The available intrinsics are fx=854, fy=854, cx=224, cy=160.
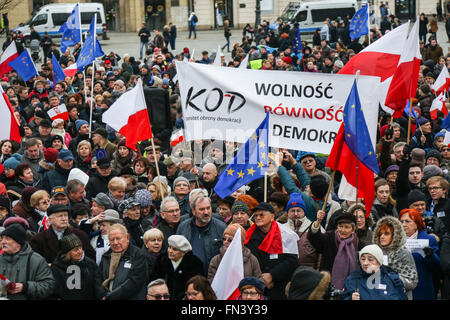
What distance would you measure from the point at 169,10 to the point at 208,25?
2.54m

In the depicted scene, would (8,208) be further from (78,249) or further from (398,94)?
(398,94)

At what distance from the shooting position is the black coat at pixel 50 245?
760 centimetres

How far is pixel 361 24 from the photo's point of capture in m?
21.4

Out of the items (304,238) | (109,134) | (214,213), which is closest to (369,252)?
(304,238)

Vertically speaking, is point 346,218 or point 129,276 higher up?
point 346,218

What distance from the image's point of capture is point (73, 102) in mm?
15164

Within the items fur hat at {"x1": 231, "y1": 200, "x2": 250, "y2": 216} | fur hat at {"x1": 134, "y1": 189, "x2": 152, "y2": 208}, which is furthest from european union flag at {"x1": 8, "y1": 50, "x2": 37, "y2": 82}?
fur hat at {"x1": 231, "y1": 200, "x2": 250, "y2": 216}

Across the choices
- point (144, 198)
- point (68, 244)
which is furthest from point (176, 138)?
point (68, 244)

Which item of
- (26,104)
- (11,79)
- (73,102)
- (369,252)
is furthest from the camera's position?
(11,79)

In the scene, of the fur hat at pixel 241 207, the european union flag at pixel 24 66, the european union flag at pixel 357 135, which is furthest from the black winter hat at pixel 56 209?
the european union flag at pixel 24 66

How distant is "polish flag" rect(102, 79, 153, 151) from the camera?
1035 cm

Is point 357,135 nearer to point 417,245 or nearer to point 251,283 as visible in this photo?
point 417,245

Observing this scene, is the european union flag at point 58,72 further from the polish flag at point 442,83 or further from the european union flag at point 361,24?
the polish flag at point 442,83

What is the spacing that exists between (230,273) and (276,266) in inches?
33.4
